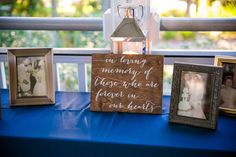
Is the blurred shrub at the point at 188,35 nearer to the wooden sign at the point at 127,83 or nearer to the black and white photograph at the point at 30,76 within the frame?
the wooden sign at the point at 127,83

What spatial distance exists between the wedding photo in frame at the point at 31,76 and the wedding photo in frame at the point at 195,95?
664mm

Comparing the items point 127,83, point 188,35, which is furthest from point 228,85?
point 188,35

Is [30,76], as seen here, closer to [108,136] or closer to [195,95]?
[108,136]

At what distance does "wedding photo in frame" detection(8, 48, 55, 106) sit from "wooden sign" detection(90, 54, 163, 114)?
270 mm

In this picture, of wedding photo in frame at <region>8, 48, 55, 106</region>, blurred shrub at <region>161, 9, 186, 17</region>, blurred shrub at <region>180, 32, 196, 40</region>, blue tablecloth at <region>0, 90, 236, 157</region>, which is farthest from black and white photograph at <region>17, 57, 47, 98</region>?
blurred shrub at <region>180, 32, 196, 40</region>

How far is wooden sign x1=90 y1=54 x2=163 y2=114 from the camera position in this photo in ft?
4.78

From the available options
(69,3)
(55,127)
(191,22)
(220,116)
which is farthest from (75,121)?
(69,3)

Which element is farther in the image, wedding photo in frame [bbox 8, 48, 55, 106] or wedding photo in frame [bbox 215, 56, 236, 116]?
wedding photo in frame [bbox 8, 48, 55, 106]

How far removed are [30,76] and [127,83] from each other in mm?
527

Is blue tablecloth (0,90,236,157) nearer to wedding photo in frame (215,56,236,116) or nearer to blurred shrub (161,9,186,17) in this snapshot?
wedding photo in frame (215,56,236,116)

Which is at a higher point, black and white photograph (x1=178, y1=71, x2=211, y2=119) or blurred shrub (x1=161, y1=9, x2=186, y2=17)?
blurred shrub (x1=161, y1=9, x2=186, y2=17)

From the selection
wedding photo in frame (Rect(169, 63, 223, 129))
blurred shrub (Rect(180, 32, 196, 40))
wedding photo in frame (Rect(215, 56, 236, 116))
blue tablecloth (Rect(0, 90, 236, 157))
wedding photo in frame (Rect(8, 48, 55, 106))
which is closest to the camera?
blue tablecloth (Rect(0, 90, 236, 157))

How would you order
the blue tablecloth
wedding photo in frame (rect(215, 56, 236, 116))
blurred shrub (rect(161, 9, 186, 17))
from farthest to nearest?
blurred shrub (rect(161, 9, 186, 17)), wedding photo in frame (rect(215, 56, 236, 116)), the blue tablecloth

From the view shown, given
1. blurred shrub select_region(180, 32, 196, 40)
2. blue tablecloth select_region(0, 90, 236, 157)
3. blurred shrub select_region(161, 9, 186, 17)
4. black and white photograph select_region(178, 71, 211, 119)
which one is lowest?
blue tablecloth select_region(0, 90, 236, 157)
